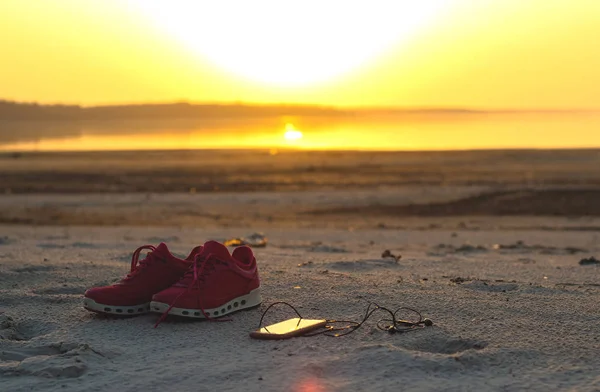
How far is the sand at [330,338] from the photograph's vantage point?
12.2ft

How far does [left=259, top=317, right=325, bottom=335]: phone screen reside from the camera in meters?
4.42

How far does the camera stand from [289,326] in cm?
454

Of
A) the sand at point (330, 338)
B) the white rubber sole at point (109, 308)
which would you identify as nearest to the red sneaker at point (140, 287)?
the white rubber sole at point (109, 308)

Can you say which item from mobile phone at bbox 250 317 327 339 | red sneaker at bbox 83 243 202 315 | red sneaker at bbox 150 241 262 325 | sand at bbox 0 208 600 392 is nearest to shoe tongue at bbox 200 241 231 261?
red sneaker at bbox 150 241 262 325

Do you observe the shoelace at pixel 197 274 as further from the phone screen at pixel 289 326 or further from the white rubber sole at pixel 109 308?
the phone screen at pixel 289 326

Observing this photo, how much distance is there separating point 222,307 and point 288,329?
57cm

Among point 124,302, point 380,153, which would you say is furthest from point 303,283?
point 380,153

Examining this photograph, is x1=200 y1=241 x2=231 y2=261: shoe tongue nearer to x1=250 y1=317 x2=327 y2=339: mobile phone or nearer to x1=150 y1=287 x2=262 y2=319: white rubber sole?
x1=150 y1=287 x2=262 y2=319: white rubber sole

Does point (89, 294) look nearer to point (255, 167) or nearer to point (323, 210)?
point (323, 210)

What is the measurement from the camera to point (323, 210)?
635 inches

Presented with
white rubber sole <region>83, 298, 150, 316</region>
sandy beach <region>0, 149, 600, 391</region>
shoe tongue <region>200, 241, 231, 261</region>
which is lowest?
sandy beach <region>0, 149, 600, 391</region>

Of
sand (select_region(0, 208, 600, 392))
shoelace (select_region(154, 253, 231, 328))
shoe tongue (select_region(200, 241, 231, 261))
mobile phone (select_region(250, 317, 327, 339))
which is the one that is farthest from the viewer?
shoe tongue (select_region(200, 241, 231, 261))

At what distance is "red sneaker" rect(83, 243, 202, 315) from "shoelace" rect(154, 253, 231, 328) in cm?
16

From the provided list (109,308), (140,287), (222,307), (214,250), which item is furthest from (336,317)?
(109,308)
